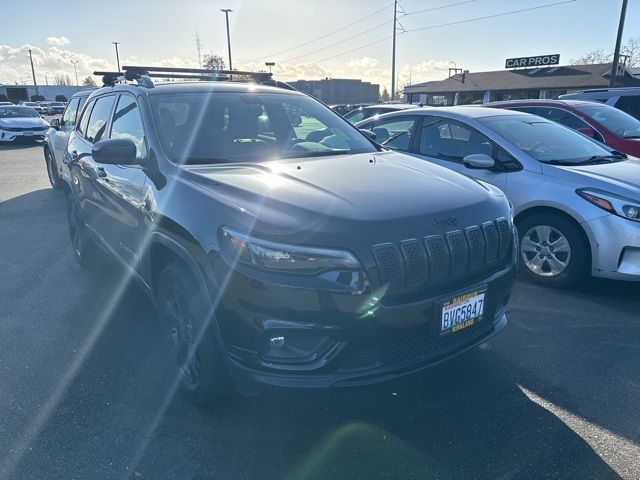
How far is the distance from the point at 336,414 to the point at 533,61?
49.8m

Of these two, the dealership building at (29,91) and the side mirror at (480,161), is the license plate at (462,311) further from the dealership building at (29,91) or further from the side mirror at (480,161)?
the dealership building at (29,91)

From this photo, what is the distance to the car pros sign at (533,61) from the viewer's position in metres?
43.3

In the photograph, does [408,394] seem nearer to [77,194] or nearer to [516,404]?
[516,404]

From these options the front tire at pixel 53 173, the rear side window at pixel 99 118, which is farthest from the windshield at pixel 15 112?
A: the rear side window at pixel 99 118

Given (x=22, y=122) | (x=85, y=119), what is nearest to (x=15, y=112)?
(x=22, y=122)

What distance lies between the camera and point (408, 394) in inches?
117

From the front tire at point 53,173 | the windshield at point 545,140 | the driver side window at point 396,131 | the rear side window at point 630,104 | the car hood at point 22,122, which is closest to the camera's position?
the windshield at point 545,140

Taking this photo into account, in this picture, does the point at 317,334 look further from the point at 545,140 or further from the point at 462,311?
the point at 545,140

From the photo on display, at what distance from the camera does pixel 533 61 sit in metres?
44.7

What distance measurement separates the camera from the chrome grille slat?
7.27 ft

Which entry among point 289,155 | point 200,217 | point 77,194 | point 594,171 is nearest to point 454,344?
point 200,217

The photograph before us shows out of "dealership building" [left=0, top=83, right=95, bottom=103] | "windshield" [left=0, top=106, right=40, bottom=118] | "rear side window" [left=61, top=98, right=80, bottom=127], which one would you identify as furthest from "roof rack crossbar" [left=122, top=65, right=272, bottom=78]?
"dealership building" [left=0, top=83, right=95, bottom=103]

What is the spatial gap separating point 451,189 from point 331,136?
142 cm

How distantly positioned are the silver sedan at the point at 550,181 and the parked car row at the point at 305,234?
20mm
